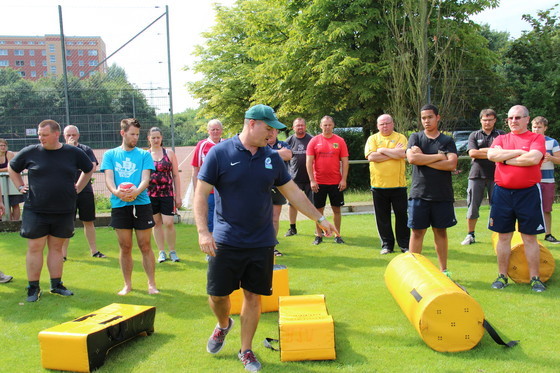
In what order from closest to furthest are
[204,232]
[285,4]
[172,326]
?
1. [204,232]
2. [172,326]
3. [285,4]

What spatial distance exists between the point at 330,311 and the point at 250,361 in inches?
58.5

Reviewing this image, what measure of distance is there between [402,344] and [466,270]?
278 cm

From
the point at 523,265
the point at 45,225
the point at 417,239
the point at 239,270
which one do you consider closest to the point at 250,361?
the point at 239,270

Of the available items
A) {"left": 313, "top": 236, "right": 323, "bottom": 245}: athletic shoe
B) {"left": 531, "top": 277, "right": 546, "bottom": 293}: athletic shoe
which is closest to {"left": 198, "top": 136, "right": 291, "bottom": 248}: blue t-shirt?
{"left": 531, "top": 277, "right": 546, "bottom": 293}: athletic shoe

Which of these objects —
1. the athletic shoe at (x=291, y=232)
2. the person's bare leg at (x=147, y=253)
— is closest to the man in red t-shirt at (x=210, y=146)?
the person's bare leg at (x=147, y=253)

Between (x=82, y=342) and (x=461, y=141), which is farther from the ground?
(x=461, y=141)

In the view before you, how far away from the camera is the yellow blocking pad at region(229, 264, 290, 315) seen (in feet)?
16.2

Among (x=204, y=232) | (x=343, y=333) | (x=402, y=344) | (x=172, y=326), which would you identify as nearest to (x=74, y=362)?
(x=172, y=326)

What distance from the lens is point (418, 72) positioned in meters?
15.6

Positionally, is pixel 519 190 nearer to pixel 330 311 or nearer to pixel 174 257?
pixel 330 311

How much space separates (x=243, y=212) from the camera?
365 cm

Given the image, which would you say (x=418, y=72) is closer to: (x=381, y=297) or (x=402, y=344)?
(x=381, y=297)

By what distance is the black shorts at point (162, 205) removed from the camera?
715cm

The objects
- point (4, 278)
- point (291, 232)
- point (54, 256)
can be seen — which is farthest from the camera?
point (291, 232)
